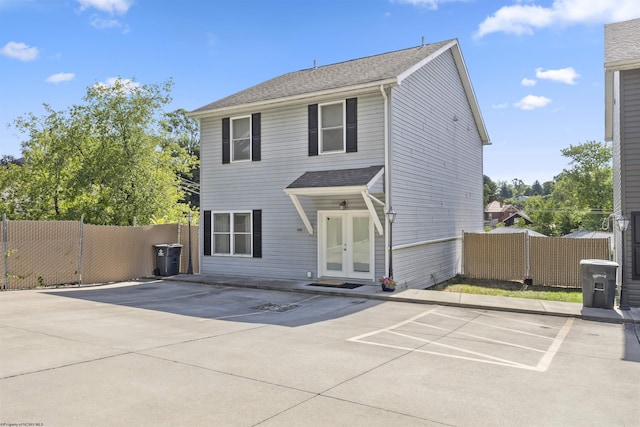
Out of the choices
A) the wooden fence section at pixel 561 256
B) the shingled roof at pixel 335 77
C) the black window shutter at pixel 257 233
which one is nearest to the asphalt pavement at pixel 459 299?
the black window shutter at pixel 257 233

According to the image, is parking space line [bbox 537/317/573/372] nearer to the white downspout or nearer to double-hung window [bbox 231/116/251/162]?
the white downspout

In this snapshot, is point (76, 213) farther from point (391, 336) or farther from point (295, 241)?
point (391, 336)

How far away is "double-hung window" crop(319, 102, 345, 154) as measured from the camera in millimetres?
13195

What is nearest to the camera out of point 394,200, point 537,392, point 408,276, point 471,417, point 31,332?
point 471,417

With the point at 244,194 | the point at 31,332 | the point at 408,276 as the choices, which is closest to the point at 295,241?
the point at 244,194

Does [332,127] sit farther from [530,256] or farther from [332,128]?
[530,256]

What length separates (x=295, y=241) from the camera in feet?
45.5

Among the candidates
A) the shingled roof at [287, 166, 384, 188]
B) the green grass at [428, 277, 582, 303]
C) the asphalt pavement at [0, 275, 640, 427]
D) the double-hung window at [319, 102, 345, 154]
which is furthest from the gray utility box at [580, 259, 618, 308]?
the double-hung window at [319, 102, 345, 154]

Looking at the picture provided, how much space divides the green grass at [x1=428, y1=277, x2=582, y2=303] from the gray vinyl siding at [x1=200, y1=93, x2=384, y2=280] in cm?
358

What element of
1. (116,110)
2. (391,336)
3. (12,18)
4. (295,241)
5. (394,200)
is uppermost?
(12,18)

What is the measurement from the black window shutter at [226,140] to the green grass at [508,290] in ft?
28.2

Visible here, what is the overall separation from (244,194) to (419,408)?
11.5m

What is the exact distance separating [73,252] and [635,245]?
1556 cm

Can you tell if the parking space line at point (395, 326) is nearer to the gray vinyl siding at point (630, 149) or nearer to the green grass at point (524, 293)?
the green grass at point (524, 293)
